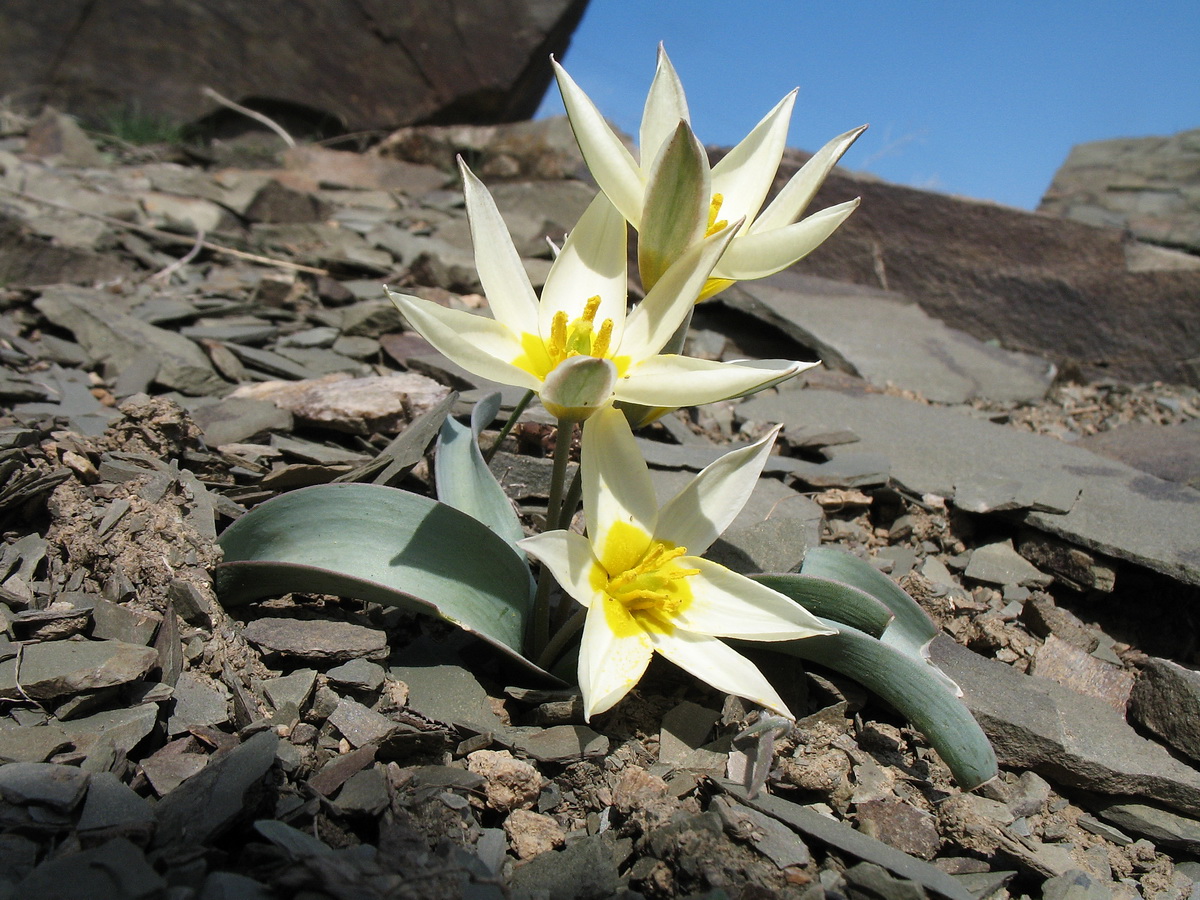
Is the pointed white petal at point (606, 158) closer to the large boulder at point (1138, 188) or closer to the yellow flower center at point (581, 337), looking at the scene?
the yellow flower center at point (581, 337)

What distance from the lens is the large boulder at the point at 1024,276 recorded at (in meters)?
4.48

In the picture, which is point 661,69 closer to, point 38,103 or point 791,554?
point 791,554

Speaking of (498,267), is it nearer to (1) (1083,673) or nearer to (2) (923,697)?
(2) (923,697)

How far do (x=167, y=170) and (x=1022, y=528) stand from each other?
5.02m

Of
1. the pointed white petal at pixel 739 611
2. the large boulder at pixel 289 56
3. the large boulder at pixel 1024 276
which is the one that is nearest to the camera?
the pointed white petal at pixel 739 611

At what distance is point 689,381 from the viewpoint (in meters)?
1.24

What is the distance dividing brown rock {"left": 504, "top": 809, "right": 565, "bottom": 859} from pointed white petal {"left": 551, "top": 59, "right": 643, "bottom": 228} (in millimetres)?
978

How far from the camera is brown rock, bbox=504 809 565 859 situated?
4.41 ft

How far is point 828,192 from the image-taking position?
16.0ft

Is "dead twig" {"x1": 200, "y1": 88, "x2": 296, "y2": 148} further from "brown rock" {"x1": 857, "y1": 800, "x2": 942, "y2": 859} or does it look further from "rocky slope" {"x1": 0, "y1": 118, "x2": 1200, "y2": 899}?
"brown rock" {"x1": 857, "y1": 800, "x2": 942, "y2": 859}

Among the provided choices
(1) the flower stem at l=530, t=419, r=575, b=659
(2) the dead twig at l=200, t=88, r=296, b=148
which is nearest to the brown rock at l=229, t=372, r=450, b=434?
(1) the flower stem at l=530, t=419, r=575, b=659

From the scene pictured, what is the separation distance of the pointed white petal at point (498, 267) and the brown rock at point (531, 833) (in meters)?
0.80

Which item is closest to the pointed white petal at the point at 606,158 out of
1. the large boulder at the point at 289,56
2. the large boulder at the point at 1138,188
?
the large boulder at the point at 1138,188

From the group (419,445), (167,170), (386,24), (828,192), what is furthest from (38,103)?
(419,445)
